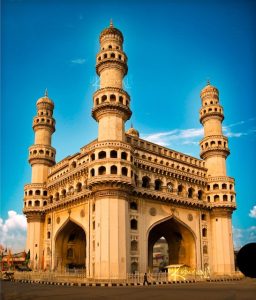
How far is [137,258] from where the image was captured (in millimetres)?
40625

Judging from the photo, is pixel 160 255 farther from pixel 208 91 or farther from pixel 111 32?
pixel 111 32

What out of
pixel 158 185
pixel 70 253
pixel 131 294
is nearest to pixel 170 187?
→ pixel 158 185

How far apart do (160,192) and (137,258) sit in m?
8.87

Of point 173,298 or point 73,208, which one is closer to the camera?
point 173,298

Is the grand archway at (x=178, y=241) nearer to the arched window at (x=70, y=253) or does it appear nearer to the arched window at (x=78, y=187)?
the arched window at (x=78, y=187)

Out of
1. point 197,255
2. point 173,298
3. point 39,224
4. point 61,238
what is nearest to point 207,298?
point 173,298

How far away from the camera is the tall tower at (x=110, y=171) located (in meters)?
37.2

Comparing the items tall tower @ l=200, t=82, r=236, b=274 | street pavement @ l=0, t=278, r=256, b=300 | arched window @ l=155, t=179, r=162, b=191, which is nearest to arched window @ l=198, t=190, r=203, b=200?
tall tower @ l=200, t=82, r=236, b=274

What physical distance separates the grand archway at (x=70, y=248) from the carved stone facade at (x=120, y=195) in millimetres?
144

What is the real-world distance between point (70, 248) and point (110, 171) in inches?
750

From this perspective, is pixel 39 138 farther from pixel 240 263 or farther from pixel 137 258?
pixel 240 263

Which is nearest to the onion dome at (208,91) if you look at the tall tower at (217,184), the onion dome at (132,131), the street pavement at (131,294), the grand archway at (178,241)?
the tall tower at (217,184)

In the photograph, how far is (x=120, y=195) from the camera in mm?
39156

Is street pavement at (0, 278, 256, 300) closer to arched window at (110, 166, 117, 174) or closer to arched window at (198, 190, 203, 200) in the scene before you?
arched window at (110, 166, 117, 174)
